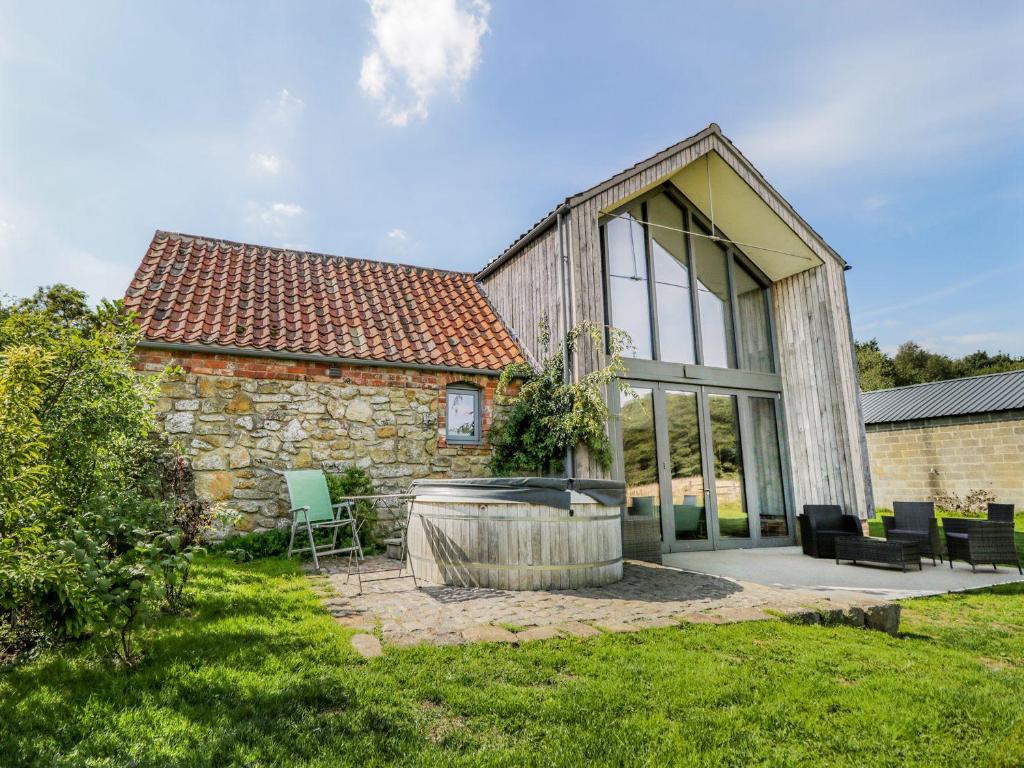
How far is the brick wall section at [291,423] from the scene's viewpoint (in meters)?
7.37

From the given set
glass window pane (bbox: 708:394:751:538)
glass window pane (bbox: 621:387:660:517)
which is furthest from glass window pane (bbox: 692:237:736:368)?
glass window pane (bbox: 621:387:660:517)

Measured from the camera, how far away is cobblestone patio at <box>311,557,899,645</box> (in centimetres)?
390

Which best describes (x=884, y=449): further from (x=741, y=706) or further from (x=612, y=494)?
(x=741, y=706)

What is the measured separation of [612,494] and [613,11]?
6063mm

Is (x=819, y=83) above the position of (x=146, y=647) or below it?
above

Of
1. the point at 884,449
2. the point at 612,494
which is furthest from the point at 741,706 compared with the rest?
the point at 884,449

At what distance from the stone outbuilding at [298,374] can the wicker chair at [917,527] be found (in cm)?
630

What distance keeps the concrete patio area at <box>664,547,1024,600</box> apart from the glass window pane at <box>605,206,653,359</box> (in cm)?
343

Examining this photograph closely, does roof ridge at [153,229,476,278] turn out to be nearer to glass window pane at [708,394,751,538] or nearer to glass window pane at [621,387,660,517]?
glass window pane at [621,387,660,517]

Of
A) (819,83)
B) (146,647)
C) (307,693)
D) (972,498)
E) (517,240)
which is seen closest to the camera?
(307,693)

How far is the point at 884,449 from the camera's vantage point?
16.8 m

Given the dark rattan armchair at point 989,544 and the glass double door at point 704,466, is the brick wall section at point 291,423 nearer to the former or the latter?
the glass double door at point 704,466

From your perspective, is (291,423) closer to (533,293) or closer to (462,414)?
(462,414)

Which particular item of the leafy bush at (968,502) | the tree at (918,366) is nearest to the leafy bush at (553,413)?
the leafy bush at (968,502)
